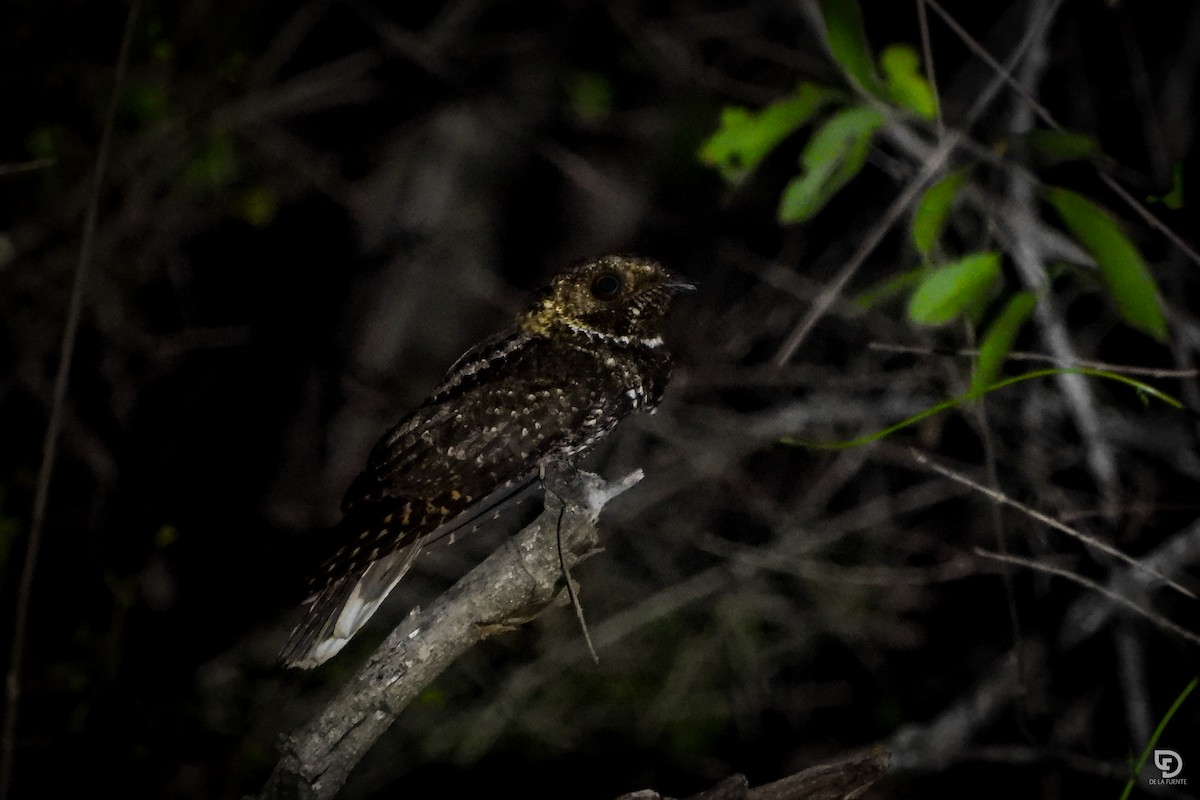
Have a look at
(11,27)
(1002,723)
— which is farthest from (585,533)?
(11,27)

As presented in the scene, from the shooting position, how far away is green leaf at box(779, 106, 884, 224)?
1839 mm

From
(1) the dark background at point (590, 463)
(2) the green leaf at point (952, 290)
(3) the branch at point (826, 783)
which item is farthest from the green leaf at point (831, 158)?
(1) the dark background at point (590, 463)

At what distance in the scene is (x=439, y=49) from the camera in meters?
4.48

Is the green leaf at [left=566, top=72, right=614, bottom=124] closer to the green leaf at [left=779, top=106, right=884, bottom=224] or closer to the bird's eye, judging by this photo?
the bird's eye

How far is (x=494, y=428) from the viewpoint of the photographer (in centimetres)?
236

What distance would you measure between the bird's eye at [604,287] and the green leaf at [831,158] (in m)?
0.80

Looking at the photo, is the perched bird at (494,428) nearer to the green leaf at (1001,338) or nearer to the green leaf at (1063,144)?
the green leaf at (1001,338)

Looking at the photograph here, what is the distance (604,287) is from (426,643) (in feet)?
4.04

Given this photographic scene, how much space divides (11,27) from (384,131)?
1780 millimetres

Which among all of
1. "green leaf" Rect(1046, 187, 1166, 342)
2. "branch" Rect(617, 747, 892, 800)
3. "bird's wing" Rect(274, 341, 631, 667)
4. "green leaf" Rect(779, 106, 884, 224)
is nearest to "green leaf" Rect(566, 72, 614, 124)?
"bird's wing" Rect(274, 341, 631, 667)

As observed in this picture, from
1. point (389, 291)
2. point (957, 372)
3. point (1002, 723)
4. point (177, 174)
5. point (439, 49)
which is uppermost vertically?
point (439, 49)

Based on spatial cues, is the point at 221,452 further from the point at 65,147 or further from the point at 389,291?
the point at 65,147

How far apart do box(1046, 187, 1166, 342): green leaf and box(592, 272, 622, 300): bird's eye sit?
4.37 ft

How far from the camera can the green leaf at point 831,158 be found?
6.03 ft
